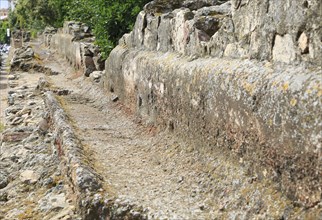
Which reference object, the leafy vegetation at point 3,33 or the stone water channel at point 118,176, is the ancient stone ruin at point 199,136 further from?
the leafy vegetation at point 3,33

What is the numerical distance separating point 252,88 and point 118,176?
151cm

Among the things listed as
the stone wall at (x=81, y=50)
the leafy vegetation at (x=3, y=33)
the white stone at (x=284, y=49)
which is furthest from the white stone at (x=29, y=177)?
the leafy vegetation at (x=3, y=33)

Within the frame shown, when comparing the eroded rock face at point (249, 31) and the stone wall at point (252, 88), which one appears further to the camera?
the eroded rock face at point (249, 31)

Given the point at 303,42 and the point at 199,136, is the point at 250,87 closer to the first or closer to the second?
the point at 303,42

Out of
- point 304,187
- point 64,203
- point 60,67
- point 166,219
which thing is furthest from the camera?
point 60,67

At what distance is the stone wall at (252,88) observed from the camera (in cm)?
271

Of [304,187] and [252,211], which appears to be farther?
[252,211]

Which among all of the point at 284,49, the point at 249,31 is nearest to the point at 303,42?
the point at 284,49

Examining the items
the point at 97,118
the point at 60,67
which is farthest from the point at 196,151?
the point at 60,67

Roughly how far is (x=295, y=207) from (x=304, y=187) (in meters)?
0.13

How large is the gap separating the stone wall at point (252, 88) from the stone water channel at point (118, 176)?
0.15m

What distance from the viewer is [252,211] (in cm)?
296

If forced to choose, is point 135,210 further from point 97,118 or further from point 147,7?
point 147,7

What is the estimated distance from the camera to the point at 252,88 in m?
3.27
